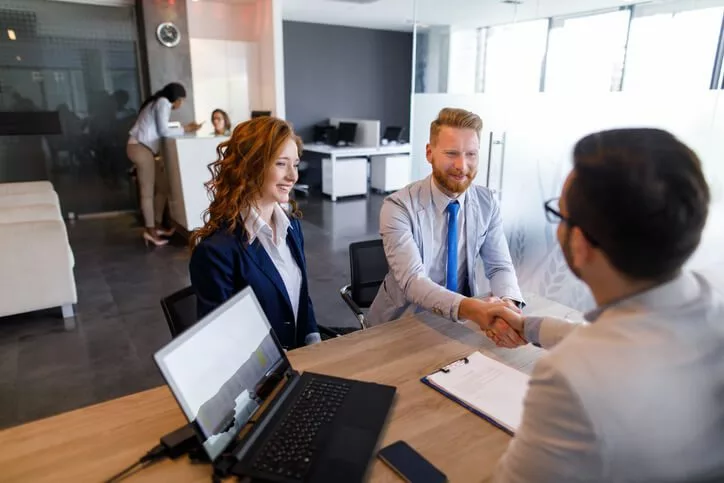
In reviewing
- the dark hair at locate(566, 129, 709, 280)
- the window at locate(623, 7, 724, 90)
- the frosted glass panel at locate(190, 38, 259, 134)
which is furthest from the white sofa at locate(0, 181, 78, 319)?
the frosted glass panel at locate(190, 38, 259, 134)

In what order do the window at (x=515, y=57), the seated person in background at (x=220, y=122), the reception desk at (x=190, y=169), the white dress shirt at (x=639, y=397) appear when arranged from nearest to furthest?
the white dress shirt at (x=639, y=397) < the window at (x=515, y=57) < the reception desk at (x=190, y=169) < the seated person in background at (x=220, y=122)

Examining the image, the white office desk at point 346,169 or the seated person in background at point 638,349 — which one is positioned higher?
the seated person in background at point 638,349

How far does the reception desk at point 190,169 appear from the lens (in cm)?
501

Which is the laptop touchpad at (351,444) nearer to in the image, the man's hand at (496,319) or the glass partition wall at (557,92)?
the man's hand at (496,319)

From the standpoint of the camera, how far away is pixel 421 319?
1634 mm

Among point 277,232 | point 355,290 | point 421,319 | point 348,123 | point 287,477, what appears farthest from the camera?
point 348,123

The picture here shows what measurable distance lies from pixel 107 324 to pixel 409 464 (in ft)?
10.0

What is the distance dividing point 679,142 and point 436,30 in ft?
14.2

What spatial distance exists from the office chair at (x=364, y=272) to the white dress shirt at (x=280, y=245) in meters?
0.42

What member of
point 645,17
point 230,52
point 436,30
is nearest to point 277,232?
point 645,17

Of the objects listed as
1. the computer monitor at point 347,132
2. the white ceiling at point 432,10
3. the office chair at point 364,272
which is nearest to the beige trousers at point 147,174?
the white ceiling at point 432,10

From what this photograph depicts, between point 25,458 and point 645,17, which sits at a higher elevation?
point 645,17

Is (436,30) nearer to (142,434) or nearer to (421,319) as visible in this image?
(421,319)

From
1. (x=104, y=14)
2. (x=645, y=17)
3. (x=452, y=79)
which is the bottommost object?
(x=452, y=79)
